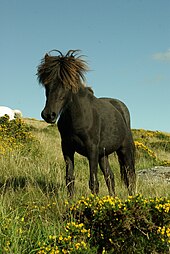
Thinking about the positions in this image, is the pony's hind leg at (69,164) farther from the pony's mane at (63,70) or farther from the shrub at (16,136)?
the shrub at (16,136)

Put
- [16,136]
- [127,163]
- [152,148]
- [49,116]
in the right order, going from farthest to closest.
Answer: [152,148] < [16,136] < [127,163] < [49,116]

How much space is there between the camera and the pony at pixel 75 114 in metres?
5.38

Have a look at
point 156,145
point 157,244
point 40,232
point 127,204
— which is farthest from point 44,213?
point 156,145

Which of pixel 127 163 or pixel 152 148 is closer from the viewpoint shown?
pixel 127 163

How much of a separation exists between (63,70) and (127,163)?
3081 mm

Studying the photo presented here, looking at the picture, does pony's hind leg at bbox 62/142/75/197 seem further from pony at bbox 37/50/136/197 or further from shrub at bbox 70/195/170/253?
shrub at bbox 70/195/170/253

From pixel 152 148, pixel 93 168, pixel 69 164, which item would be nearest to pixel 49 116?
pixel 69 164

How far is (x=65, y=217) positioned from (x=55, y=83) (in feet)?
5.81

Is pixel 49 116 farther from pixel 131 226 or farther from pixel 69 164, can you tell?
pixel 131 226

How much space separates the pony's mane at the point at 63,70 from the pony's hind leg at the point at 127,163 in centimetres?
232

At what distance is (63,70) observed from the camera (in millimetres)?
5426

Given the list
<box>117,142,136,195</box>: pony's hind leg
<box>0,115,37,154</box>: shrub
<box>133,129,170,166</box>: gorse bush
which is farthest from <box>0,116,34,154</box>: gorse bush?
<box>133,129,170,166</box>: gorse bush

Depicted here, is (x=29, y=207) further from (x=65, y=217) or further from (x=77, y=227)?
(x=77, y=227)

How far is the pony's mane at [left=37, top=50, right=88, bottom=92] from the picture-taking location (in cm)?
539
